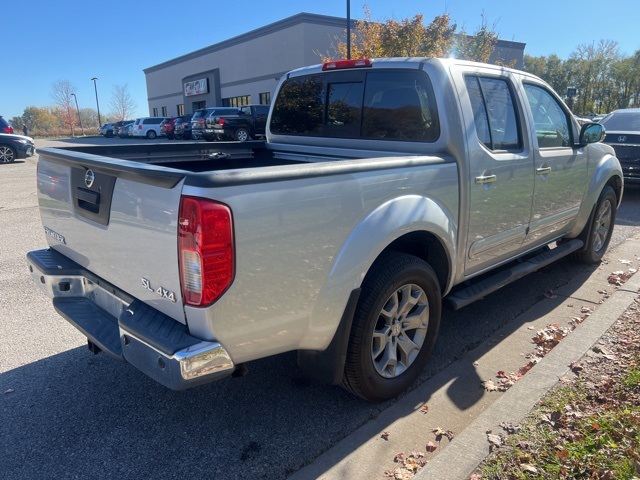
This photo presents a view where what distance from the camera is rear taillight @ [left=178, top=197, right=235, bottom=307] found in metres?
2.06

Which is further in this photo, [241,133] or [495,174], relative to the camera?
[241,133]

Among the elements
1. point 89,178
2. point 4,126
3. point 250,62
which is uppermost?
point 250,62

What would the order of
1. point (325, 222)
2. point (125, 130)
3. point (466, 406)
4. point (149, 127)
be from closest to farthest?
1. point (325, 222)
2. point (466, 406)
3. point (149, 127)
4. point (125, 130)

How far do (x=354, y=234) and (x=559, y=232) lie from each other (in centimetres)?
322

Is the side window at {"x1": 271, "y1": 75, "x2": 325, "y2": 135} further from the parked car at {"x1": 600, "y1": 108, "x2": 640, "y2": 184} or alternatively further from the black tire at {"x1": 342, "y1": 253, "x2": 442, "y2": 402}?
the parked car at {"x1": 600, "y1": 108, "x2": 640, "y2": 184}

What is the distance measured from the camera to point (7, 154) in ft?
57.8

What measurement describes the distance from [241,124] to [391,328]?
74.8ft

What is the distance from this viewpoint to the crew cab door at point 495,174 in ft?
11.5

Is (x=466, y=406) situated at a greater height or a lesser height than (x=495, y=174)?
lesser

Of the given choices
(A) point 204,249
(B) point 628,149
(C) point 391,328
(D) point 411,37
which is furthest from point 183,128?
(A) point 204,249

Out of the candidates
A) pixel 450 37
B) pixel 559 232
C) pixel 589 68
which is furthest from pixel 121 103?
pixel 559 232

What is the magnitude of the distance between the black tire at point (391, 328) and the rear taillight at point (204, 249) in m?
0.94

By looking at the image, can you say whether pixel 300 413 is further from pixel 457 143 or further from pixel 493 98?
pixel 493 98

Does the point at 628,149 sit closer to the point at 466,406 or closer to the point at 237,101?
the point at 466,406
